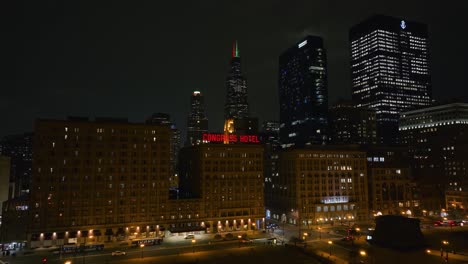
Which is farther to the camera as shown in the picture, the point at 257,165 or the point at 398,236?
the point at 257,165

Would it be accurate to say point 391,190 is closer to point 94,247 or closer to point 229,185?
point 229,185

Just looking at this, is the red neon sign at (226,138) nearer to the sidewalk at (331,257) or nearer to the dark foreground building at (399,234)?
the sidewalk at (331,257)

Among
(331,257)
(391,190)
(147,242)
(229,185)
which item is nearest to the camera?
(331,257)

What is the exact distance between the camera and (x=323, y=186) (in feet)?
534

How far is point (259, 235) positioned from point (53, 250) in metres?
71.6

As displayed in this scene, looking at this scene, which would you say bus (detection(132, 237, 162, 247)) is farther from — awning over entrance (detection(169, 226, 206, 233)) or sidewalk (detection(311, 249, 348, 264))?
sidewalk (detection(311, 249, 348, 264))

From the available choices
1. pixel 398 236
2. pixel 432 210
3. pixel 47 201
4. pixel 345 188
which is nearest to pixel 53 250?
pixel 47 201

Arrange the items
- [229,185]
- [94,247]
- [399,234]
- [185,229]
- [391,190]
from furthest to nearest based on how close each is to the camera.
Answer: [391,190]
[229,185]
[185,229]
[94,247]
[399,234]

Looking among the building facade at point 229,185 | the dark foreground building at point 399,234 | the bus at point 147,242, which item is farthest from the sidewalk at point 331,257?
the bus at point 147,242

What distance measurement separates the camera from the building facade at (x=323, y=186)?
159 metres

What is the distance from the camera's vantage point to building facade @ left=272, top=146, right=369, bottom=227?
520ft

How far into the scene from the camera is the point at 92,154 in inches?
5025

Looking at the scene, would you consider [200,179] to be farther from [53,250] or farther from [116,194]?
[53,250]

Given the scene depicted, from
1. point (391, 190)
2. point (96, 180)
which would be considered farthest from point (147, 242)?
point (391, 190)
